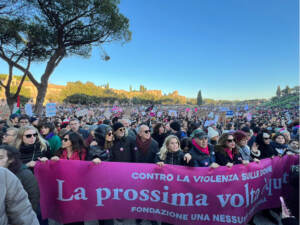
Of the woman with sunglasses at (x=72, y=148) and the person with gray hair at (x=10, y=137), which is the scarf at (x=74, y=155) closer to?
the woman with sunglasses at (x=72, y=148)

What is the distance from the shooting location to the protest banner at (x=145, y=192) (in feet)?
7.64

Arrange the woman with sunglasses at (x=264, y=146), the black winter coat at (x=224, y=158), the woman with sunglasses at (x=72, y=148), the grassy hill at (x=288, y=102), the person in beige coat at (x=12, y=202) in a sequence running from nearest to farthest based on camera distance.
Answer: the person in beige coat at (x=12, y=202), the woman with sunglasses at (x=72, y=148), the black winter coat at (x=224, y=158), the woman with sunglasses at (x=264, y=146), the grassy hill at (x=288, y=102)

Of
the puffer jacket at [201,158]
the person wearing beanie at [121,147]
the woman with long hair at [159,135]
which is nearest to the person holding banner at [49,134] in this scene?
the person wearing beanie at [121,147]

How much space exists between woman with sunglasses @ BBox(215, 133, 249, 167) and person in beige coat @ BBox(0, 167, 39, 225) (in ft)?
8.05

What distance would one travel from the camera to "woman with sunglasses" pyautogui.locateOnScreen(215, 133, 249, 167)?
2.62 meters

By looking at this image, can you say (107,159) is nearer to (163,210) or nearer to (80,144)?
(80,144)

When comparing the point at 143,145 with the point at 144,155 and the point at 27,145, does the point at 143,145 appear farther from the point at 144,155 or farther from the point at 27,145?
the point at 27,145

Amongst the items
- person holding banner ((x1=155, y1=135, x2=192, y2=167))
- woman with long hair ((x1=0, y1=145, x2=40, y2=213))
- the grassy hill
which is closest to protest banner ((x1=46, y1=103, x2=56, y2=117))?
woman with long hair ((x1=0, y1=145, x2=40, y2=213))

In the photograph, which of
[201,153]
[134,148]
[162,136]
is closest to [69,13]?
[162,136]

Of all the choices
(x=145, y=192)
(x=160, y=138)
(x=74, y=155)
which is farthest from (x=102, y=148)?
(x=160, y=138)

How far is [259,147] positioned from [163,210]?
2287 millimetres

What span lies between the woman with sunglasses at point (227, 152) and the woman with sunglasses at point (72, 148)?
2132mm

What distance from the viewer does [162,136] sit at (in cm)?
463

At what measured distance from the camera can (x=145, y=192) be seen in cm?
238
